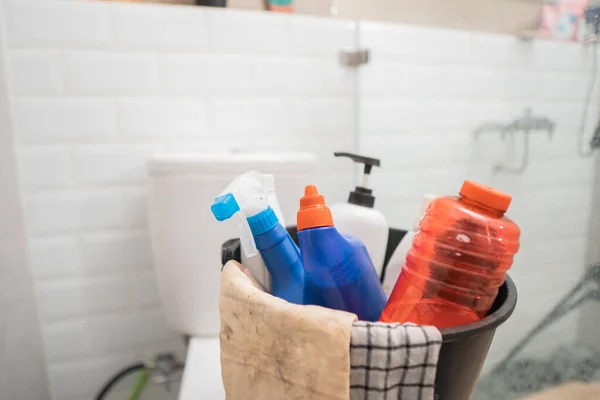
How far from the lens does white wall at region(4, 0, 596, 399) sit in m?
0.77

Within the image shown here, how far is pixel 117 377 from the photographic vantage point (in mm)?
836

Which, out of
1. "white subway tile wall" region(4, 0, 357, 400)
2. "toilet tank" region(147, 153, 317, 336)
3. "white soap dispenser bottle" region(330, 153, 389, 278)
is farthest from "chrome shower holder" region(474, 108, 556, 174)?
"white soap dispenser bottle" region(330, 153, 389, 278)

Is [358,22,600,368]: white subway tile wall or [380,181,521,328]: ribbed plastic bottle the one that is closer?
[380,181,521,328]: ribbed plastic bottle

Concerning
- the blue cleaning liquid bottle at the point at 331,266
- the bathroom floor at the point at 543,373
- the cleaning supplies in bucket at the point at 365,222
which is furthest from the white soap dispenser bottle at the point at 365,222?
the bathroom floor at the point at 543,373

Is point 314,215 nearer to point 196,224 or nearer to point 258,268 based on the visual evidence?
point 258,268

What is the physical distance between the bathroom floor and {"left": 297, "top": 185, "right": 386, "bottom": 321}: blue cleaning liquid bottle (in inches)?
18.5

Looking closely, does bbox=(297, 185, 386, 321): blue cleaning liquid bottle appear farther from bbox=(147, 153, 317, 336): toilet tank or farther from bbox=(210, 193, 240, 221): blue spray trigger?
bbox=(147, 153, 317, 336): toilet tank

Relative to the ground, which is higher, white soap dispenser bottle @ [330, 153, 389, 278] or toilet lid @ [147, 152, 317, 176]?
toilet lid @ [147, 152, 317, 176]

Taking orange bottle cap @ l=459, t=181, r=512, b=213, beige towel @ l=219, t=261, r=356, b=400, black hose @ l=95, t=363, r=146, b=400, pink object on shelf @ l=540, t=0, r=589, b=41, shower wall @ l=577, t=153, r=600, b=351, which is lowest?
black hose @ l=95, t=363, r=146, b=400

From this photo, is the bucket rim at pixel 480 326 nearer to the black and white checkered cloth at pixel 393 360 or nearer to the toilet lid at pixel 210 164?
the black and white checkered cloth at pixel 393 360

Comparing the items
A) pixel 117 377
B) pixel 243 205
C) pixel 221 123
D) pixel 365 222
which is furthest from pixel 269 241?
pixel 117 377

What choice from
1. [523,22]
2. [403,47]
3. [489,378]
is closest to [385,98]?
[403,47]

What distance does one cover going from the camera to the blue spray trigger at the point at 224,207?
35 centimetres

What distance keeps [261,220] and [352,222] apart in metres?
0.15
